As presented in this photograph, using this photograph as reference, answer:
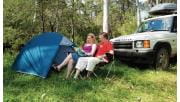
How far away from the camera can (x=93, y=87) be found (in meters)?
7.47

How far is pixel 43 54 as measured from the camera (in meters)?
8.95

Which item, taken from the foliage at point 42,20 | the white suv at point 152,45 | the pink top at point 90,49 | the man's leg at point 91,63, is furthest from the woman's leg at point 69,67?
the foliage at point 42,20

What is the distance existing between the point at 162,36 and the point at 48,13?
45.6ft

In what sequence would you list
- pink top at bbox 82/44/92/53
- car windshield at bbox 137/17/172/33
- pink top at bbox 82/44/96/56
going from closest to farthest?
pink top at bbox 82/44/96/56 < pink top at bbox 82/44/92/53 < car windshield at bbox 137/17/172/33

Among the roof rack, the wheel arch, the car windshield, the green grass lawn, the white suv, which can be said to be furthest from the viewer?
the roof rack

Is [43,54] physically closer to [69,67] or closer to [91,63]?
[69,67]

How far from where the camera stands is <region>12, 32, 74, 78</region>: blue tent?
8.80 meters

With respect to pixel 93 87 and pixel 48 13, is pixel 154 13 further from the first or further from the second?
pixel 48 13

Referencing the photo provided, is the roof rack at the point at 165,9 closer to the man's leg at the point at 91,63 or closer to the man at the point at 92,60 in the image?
the man at the point at 92,60

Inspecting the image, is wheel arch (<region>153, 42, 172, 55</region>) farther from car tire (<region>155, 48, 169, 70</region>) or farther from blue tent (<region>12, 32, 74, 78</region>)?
blue tent (<region>12, 32, 74, 78</region>)

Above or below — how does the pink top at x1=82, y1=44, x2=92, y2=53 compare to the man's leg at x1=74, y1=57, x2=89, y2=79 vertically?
above

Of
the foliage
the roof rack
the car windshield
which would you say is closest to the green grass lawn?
the car windshield

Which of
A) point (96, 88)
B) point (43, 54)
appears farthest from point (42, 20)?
point (96, 88)

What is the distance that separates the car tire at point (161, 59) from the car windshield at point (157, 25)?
0.86 metres
